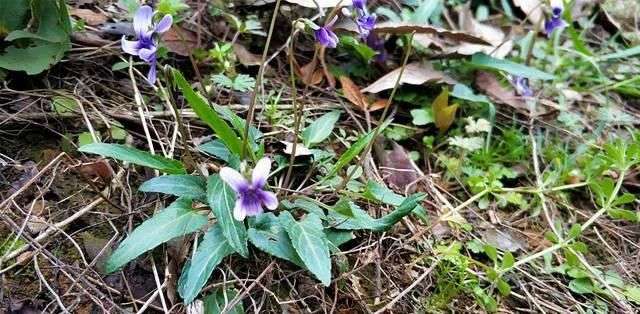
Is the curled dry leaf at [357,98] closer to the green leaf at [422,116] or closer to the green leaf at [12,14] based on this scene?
the green leaf at [422,116]

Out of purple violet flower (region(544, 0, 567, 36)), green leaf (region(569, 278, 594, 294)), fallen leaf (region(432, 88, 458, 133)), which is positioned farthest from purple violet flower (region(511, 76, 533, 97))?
green leaf (region(569, 278, 594, 294))

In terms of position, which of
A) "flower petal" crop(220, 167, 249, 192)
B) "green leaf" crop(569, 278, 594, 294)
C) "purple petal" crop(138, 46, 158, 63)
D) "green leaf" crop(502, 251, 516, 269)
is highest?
"purple petal" crop(138, 46, 158, 63)

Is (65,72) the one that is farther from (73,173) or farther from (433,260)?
(433,260)

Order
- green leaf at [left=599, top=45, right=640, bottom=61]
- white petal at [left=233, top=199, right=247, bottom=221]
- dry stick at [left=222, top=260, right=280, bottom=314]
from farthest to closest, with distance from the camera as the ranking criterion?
green leaf at [left=599, top=45, right=640, bottom=61]
dry stick at [left=222, top=260, right=280, bottom=314]
white petal at [left=233, top=199, right=247, bottom=221]

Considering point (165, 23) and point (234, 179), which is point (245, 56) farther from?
point (234, 179)

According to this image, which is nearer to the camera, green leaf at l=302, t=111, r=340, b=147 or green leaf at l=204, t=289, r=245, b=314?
green leaf at l=204, t=289, r=245, b=314

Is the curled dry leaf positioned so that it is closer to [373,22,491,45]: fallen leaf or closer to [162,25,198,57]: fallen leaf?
[373,22,491,45]: fallen leaf

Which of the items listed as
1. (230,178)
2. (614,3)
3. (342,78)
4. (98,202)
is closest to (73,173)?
(98,202)
